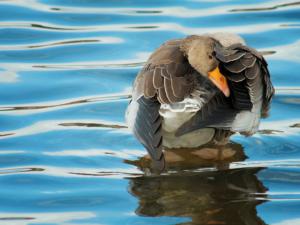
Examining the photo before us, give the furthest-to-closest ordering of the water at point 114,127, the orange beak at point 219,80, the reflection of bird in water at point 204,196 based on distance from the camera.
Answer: the orange beak at point 219,80 → the water at point 114,127 → the reflection of bird in water at point 204,196

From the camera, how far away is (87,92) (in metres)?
11.2

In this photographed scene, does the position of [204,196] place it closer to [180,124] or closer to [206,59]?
[180,124]

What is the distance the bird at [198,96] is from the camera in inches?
326

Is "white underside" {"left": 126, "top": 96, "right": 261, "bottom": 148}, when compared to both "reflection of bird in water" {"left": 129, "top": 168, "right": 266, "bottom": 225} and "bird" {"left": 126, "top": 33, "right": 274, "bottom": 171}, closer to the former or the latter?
→ "bird" {"left": 126, "top": 33, "right": 274, "bottom": 171}

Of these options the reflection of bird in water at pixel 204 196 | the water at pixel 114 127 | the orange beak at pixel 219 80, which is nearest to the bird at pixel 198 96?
the orange beak at pixel 219 80

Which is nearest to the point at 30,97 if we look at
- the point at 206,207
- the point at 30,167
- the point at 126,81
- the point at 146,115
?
the point at 126,81

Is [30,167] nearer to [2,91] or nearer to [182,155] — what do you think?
[182,155]

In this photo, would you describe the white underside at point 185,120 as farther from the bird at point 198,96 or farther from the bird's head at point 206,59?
the bird's head at point 206,59

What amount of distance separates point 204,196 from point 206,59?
1.39m

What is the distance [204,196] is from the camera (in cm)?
814

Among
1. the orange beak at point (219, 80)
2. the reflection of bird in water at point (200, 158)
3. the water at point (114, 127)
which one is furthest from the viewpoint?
the reflection of bird in water at point (200, 158)

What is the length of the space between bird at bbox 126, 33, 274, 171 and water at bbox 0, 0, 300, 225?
43cm

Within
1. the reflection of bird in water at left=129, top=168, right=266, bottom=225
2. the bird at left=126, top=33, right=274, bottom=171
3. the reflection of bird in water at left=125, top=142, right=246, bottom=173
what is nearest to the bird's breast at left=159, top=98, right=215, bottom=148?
the bird at left=126, top=33, right=274, bottom=171

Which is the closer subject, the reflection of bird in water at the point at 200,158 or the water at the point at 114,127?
the water at the point at 114,127
